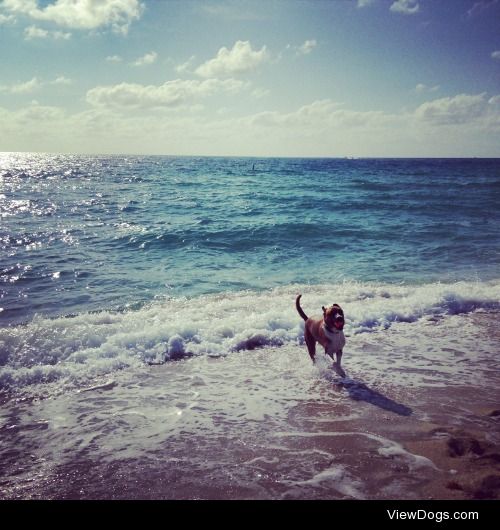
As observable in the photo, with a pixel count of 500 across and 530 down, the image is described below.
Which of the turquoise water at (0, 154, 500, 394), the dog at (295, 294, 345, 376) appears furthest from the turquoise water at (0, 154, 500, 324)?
the dog at (295, 294, 345, 376)

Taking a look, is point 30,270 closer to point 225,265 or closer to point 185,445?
point 225,265

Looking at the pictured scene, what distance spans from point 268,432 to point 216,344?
2.75 m

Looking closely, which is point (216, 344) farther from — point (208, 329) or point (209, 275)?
point (209, 275)

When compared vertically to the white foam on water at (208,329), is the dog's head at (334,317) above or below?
above

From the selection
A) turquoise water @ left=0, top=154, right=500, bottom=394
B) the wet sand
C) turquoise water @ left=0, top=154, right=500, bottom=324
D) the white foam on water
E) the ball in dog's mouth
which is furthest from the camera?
turquoise water @ left=0, top=154, right=500, bottom=324

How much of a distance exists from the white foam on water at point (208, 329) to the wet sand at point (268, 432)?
1.54 feet

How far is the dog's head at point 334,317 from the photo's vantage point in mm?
5414

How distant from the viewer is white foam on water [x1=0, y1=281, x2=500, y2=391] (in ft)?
20.4

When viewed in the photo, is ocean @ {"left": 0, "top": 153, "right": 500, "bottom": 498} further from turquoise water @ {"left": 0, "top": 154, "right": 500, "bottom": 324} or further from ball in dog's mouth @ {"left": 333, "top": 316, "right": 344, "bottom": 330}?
ball in dog's mouth @ {"left": 333, "top": 316, "right": 344, "bottom": 330}

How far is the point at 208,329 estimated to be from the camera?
7.38 m

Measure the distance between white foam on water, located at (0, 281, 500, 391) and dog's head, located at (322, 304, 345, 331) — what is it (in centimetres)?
107

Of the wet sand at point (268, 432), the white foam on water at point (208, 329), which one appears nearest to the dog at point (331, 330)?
the wet sand at point (268, 432)

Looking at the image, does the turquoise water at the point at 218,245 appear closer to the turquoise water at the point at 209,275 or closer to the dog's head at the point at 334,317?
the turquoise water at the point at 209,275

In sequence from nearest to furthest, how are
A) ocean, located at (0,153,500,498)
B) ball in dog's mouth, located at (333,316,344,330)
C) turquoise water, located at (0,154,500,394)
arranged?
ocean, located at (0,153,500,498) < ball in dog's mouth, located at (333,316,344,330) < turquoise water, located at (0,154,500,394)
